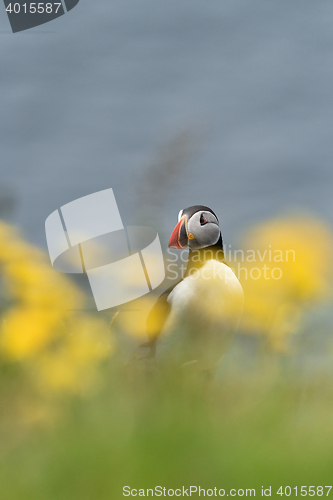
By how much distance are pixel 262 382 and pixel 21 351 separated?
0.39 metres

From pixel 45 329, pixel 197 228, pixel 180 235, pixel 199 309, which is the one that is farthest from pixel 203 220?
pixel 45 329

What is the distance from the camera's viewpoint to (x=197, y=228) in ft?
8.21

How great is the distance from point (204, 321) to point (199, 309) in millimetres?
60

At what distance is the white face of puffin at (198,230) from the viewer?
2359 mm

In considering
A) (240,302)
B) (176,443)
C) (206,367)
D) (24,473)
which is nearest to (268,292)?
(176,443)

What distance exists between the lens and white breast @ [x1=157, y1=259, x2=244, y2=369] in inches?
91.0

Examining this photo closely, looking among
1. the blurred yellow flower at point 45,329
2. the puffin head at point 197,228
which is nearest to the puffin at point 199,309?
the puffin head at point 197,228

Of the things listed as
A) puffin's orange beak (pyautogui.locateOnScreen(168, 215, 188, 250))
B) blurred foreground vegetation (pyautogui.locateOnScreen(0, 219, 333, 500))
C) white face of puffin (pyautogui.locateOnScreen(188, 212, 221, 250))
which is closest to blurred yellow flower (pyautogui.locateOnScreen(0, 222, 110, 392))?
blurred foreground vegetation (pyautogui.locateOnScreen(0, 219, 333, 500))

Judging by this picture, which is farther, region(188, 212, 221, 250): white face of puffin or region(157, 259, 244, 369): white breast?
region(188, 212, 221, 250): white face of puffin

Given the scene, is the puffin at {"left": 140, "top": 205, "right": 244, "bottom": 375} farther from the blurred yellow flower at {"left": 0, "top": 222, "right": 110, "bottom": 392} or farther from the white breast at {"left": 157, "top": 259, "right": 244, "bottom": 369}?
the blurred yellow flower at {"left": 0, "top": 222, "right": 110, "bottom": 392}

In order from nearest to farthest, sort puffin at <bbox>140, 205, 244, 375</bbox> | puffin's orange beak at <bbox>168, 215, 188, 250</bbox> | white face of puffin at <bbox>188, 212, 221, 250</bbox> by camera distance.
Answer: puffin's orange beak at <bbox>168, 215, 188, 250</bbox>, puffin at <bbox>140, 205, 244, 375</bbox>, white face of puffin at <bbox>188, 212, 221, 250</bbox>

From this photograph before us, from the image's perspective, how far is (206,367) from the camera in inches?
83.3

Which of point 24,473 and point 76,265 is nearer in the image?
point 24,473

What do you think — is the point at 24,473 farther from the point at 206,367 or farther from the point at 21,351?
the point at 206,367
